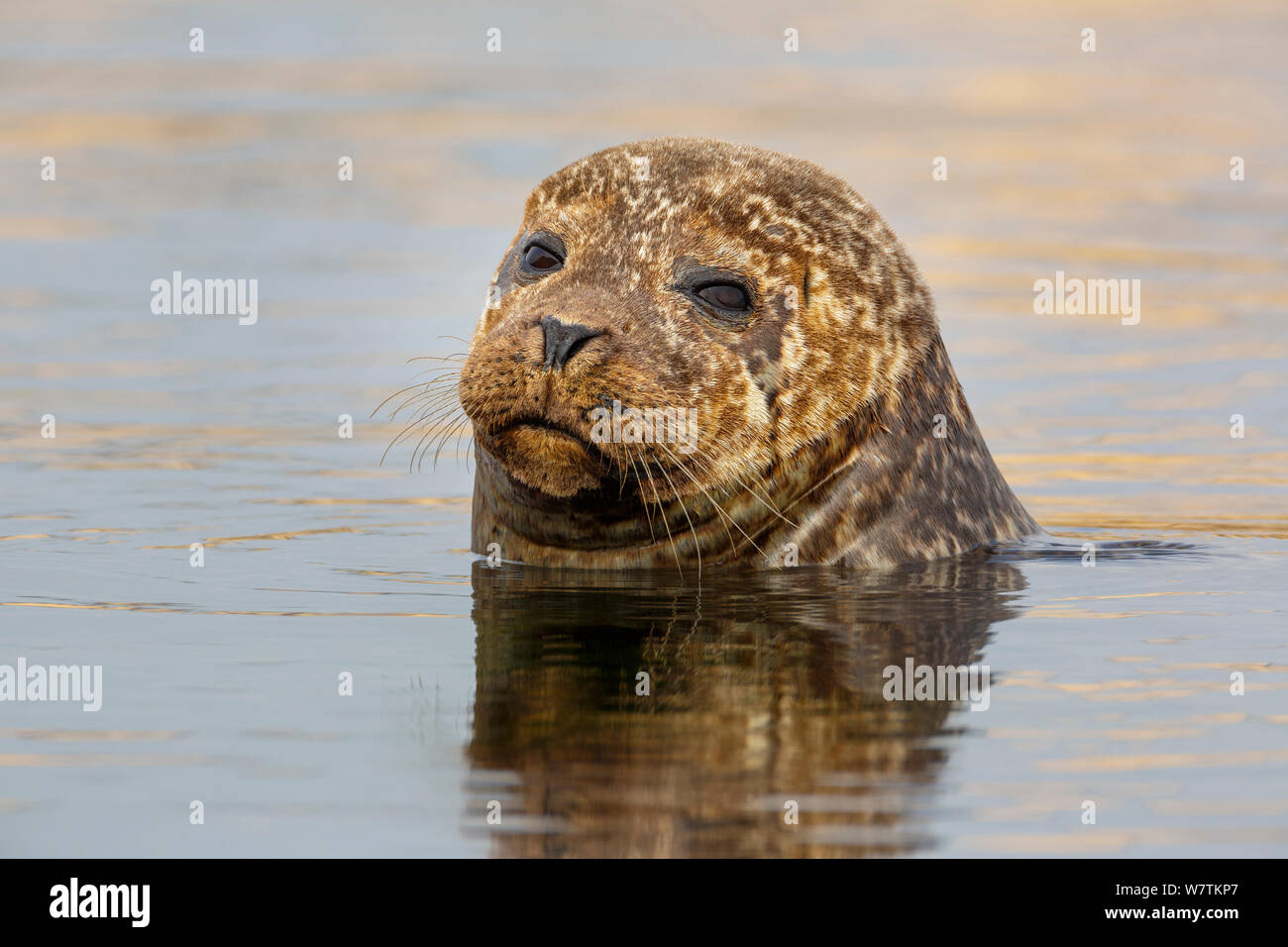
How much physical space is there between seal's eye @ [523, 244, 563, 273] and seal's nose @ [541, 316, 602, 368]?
931 millimetres

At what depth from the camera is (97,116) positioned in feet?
92.2

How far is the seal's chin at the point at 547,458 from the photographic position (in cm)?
934

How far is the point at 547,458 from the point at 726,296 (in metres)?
1.17

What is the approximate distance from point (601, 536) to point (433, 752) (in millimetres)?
3305

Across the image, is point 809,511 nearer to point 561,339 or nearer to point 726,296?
point 726,296

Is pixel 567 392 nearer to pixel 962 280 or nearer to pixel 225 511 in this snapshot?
pixel 225 511

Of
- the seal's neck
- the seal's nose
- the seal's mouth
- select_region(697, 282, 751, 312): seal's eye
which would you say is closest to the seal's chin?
the seal's mouth

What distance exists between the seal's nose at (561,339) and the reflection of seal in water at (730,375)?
84 millimetres

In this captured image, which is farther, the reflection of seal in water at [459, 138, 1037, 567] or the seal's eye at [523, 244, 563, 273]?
the seal's eye at [523, 244, 563, 273]

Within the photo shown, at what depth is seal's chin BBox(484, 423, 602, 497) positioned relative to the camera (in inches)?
368

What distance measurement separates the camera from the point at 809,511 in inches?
408

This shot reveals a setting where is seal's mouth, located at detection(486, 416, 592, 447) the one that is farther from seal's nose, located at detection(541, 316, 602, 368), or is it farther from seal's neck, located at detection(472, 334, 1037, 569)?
seal's neck, located at detection(472, 334, 1037, 569)
